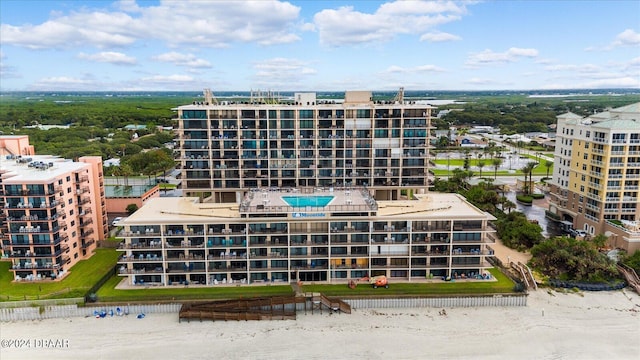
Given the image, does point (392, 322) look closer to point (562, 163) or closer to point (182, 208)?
point (182, 208)

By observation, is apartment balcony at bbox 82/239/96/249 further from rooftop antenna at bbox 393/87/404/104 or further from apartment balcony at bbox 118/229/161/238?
rooftop antenna at bbox 393/87/404/104

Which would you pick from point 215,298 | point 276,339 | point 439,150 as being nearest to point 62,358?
point 215,298

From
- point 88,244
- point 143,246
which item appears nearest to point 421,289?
point 143,246

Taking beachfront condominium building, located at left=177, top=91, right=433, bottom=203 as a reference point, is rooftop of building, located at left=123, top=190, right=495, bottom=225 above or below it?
below

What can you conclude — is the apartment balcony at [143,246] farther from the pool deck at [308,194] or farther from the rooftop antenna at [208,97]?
the rooftop antenna at [208,97]

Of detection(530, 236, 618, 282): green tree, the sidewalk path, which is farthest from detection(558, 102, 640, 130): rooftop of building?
the sidewalk path

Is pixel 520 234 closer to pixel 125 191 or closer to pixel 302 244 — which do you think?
pixel 302 244
